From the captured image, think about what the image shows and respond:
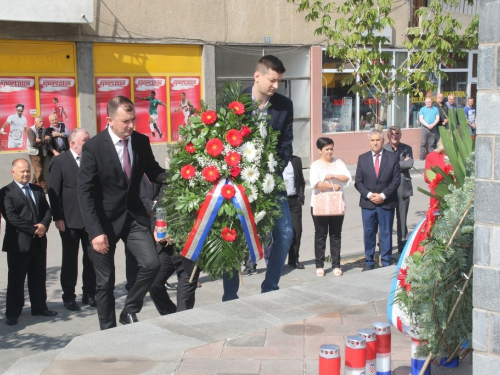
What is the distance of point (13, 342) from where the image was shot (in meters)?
6.91

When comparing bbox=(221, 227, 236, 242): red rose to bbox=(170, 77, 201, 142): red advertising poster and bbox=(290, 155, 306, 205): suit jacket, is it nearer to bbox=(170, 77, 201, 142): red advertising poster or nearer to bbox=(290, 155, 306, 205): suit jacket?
bbox=(290, 155, 306, 205): suit jacket

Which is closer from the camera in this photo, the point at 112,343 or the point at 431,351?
the point at 431,351

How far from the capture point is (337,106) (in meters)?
21.9

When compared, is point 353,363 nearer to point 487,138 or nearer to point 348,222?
point 487,138

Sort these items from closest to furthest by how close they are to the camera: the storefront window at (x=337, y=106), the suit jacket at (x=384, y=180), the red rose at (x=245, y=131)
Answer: the red rose at (x=245, y=131), the suit jacket at (x=384, y=180), the storefront window at (x=337, y=106)

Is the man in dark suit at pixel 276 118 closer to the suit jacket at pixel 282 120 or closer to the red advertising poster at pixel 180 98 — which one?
the suit jacket at pixel 282 120

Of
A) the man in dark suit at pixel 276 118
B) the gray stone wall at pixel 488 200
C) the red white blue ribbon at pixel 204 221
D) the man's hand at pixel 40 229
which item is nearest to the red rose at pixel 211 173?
the red white blue ribbon at pixel 204 221

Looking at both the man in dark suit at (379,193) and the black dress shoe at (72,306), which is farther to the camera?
the man in dark suit at (379,193)

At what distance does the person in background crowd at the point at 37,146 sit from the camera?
16.0m

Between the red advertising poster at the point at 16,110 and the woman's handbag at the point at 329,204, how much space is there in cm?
936

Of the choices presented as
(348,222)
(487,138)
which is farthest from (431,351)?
(348,222)

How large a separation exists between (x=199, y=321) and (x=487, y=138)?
3.04 m

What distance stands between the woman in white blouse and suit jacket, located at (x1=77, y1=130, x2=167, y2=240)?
Result: 3617 millimetres

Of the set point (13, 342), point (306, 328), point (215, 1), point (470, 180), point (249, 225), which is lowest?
point (13, 342)
